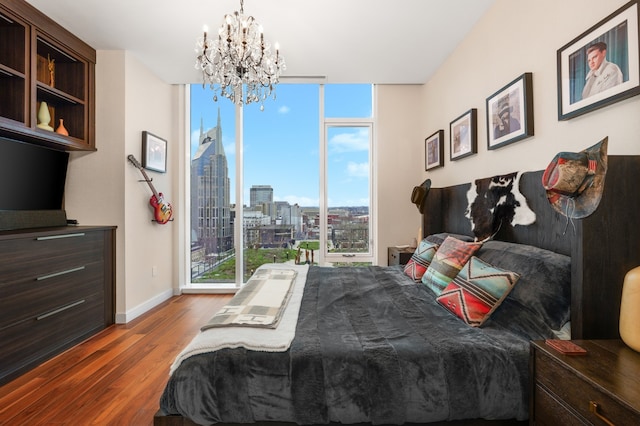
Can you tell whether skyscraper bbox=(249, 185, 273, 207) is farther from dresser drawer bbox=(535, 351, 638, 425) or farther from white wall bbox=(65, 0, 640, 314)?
dresser drawer bbox=(535, 351, 638, 425)

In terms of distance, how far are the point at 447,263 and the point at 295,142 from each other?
285 centimetres

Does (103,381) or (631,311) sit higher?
(631,311)

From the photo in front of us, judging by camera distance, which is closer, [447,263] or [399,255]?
[447,263]

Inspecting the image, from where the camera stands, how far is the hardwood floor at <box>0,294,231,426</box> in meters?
1.69

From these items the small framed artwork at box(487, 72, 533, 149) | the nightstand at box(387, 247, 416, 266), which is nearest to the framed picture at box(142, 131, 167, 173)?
the nightstand at box(387, 247, 416, 266)

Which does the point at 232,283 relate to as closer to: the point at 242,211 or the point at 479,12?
the point at 242,211

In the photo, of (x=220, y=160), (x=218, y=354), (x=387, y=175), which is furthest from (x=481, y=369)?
(x=220, y=160)

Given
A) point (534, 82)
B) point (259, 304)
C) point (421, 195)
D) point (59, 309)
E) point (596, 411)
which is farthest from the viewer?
point (421, 195)

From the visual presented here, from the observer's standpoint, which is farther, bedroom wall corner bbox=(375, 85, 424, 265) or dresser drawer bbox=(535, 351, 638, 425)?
bedroom wall corner bbox=(375, 85, 424, 265)

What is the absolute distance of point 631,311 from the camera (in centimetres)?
100

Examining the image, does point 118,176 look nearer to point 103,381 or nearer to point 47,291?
point 47,291

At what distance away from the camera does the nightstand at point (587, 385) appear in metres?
0.81

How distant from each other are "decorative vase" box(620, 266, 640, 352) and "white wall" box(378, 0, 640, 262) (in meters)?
0.69

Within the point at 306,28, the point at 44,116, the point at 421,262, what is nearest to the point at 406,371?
the point at 421,262
